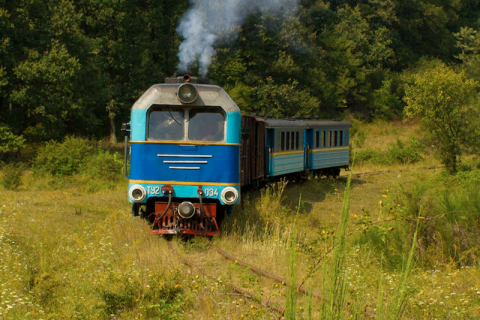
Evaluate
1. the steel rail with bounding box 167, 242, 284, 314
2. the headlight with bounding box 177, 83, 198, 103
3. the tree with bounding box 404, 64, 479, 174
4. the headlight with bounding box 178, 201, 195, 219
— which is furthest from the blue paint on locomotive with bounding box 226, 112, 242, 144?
the tree with bounding box 404, 64, 479, 174

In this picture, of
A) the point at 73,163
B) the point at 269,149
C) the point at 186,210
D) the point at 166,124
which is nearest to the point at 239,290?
the point at 186,210

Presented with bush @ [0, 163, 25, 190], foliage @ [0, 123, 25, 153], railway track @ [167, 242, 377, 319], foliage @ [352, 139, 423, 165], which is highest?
foliage @ [0, 123, 25, 153]

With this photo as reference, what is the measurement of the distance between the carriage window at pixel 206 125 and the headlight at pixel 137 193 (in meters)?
1.23

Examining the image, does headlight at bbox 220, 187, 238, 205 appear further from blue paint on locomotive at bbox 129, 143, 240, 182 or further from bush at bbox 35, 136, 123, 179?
bush at bbox 35, 136, 123, 179

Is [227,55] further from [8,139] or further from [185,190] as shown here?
[185,190]

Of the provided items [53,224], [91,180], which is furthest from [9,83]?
[53,224]

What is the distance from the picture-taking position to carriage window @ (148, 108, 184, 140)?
9.52 m

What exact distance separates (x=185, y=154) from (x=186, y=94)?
1.05m

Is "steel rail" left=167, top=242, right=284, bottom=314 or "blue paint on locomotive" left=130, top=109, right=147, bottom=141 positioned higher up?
"blue paint on locomotive" left=130, top=109, right=147, bottom=141

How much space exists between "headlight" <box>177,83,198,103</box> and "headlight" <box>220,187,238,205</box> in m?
1.67

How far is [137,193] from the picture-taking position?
30.6 feet

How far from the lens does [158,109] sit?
9625 millimetres

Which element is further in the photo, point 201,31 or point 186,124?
point 201,31

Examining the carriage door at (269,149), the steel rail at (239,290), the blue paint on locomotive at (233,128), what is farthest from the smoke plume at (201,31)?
the steel rail at (239,290)
